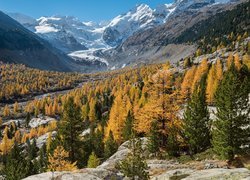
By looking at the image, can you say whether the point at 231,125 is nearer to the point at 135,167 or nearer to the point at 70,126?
the point at 135,167

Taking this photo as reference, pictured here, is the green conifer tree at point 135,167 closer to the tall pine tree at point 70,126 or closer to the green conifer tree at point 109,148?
the tall pine tree at point 70,126

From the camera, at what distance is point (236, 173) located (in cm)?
2562

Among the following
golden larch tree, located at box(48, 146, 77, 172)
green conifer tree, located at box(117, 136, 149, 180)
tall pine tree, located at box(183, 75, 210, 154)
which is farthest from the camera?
tall pine tree, located at box(183, 75, 210, 154)

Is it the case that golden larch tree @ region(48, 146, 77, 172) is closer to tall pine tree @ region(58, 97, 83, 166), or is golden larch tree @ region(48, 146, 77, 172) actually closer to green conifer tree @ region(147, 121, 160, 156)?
tall pine tree @ region(58, 97, 83, 166)

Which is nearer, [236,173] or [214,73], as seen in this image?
[236,173]

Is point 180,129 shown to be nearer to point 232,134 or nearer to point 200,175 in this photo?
point 232,134

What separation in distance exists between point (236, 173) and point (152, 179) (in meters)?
11.2

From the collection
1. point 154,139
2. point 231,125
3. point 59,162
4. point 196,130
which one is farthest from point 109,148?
point 231,125

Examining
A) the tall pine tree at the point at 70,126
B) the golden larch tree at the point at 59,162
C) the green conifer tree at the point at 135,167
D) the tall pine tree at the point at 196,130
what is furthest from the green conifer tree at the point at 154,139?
the green conifer tree at the point at 135,167

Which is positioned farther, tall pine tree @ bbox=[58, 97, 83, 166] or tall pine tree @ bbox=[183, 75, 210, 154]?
tall pine tree @ bbox=[58, 97, 83, 166]

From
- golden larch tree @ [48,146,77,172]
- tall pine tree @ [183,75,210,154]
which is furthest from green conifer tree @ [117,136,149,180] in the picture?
tall pine tree @ [183,75,210,154]

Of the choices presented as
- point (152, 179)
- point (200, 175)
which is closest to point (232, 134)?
point (152, 179)

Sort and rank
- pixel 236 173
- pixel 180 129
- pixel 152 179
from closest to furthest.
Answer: pixel 236 173, pixel 152 179, pixel 180 129

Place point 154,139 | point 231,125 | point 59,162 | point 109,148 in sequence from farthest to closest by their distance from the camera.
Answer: point 109,148, point 154,139, point 59,162, point 231,125
